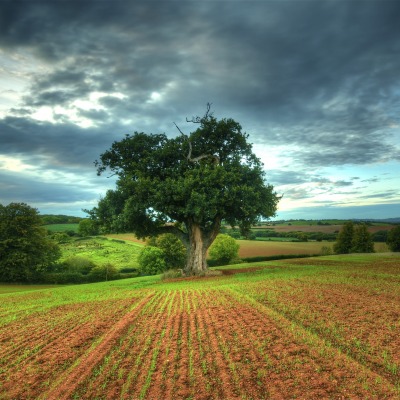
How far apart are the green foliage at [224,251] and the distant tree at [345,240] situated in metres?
28.6

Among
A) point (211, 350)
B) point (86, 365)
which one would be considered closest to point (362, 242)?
point (211, 350)

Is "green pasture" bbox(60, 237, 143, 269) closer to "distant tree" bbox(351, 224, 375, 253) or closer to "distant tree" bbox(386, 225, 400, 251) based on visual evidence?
"distant tree" bbox(351, 224, 375, 253)

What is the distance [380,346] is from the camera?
377 inches

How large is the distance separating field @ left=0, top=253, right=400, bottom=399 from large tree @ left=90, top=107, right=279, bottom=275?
44.8ft

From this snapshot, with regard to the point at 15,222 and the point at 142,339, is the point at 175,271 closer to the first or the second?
the point at 142,339

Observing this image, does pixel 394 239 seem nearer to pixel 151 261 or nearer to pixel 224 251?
pixel 224 251

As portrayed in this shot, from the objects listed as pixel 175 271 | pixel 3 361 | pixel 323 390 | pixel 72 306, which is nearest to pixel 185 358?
pixel 323 390

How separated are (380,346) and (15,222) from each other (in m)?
60.3

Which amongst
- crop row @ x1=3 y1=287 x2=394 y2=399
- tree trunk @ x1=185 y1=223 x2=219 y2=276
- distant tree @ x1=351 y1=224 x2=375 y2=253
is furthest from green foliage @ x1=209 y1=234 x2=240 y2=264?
crop row @ x1=3 y1=287 x2=394 y2=399

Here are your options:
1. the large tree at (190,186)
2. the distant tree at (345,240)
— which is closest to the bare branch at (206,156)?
the large tree at (190,186)

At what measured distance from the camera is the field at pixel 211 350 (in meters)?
7.42

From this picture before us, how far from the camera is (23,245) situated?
54.6 meters

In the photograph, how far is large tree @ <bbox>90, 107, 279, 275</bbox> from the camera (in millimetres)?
29688

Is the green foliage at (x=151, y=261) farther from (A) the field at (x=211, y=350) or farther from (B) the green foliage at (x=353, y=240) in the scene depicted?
(A) the field at (x=211, y=350)
